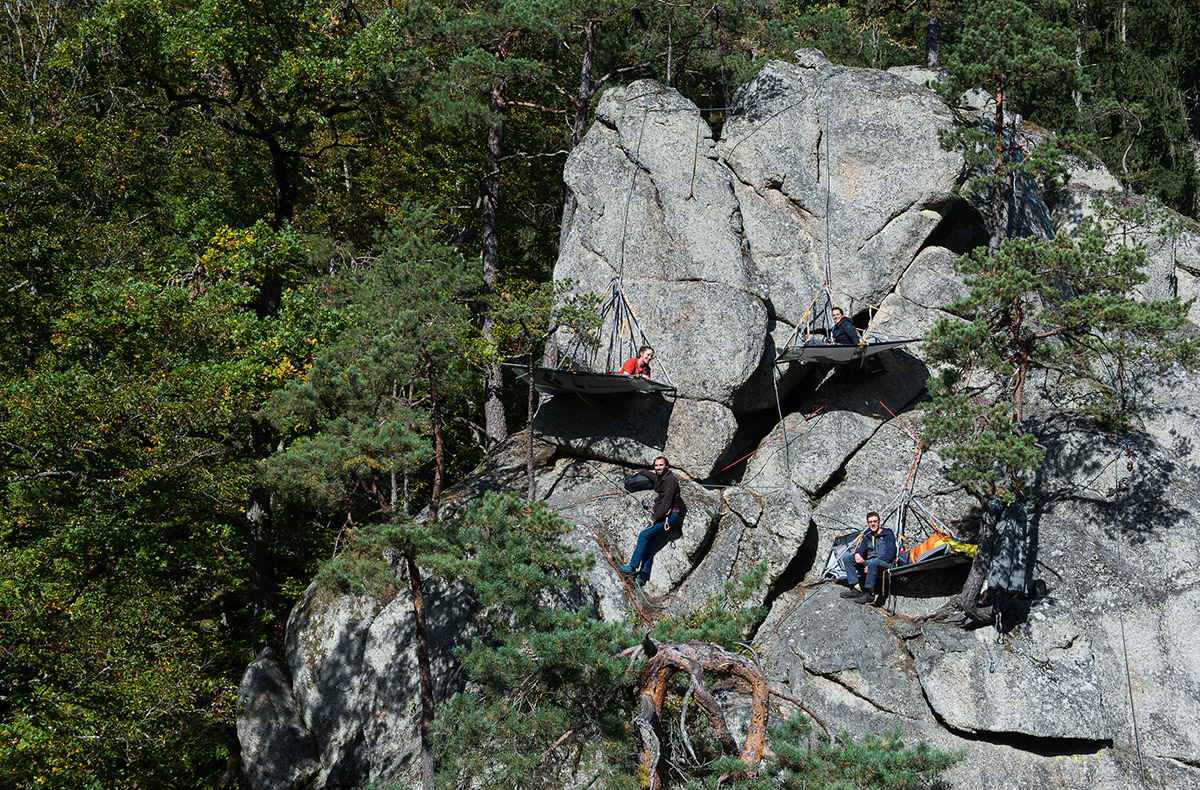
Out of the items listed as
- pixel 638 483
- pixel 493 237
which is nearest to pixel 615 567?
pixel 638 483

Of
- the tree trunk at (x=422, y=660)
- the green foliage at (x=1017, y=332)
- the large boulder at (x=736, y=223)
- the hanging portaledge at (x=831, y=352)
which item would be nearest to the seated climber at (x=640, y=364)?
the large boulder at (x=736, y=223)

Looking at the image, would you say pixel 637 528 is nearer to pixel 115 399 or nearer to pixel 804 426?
pixel 804 426

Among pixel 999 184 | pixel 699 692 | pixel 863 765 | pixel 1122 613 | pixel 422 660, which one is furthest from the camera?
pixel 999 184

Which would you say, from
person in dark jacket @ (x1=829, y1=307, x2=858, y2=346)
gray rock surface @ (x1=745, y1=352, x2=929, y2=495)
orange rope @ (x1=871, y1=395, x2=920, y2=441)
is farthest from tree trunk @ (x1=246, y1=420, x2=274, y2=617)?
orange rope @ (x1=871, y1=395, x2=920, y2=441)

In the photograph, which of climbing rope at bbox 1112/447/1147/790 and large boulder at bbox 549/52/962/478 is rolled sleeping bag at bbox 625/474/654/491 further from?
climbing rope at bbox 1112/447/1147/790

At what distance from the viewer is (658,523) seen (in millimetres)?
8438

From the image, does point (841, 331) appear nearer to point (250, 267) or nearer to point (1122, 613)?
point (1122, 613)

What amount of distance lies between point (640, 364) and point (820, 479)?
248 centimetres

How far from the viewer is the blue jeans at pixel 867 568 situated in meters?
8.24

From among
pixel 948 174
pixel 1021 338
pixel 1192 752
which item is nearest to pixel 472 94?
pixel 948 174

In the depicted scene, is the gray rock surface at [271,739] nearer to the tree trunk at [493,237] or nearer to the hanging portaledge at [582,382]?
the tree trunk at [493,237]

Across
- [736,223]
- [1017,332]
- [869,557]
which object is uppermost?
[736,223]

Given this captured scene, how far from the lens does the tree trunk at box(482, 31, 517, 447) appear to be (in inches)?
449

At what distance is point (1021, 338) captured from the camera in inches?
294
